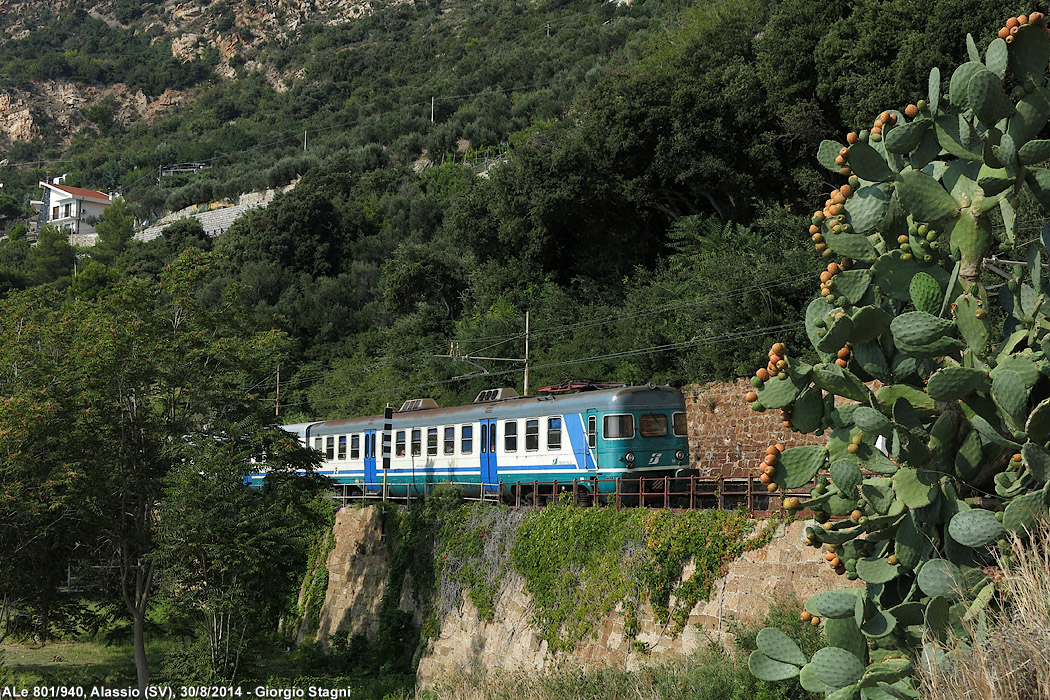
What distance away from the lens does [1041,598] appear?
4148 millimetres

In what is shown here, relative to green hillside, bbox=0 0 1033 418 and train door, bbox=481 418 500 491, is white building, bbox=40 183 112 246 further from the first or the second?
train door, bbox=481 418 500 491

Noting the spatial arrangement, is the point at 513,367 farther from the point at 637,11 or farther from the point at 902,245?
the point at 637,11

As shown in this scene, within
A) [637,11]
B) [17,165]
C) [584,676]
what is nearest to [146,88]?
[17,165]

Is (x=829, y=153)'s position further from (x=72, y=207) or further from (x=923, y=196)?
(x=72, y=207)

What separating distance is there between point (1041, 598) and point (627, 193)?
26951mm

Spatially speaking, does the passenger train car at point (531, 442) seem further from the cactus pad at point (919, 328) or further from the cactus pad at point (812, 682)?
the cactus pad at point (919, 328)

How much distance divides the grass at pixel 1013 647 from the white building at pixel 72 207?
90454mm

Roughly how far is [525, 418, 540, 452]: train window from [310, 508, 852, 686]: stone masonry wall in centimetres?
312

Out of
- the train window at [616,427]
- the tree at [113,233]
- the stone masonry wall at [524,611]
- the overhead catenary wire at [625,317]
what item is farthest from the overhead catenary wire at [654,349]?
the tree at [113,233]

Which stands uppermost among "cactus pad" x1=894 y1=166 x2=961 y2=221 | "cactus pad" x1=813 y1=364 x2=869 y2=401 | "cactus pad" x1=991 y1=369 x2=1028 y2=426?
"cactus pad" x1=894 y1=166 x2=961 y2=221

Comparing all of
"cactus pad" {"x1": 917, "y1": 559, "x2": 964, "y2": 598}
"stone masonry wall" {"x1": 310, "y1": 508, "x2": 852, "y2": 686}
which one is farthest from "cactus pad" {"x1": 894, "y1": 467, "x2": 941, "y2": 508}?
"stone masonry wall" {"x1": 310, "y1": 508, "x2": 852, "y2": 686}

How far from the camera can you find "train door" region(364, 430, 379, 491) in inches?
Answer: 1024

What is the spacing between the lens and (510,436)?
2067 centimetres

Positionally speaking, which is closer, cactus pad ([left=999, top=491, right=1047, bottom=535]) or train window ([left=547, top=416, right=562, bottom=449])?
cactus pad ([left=999, top=491, right=1047, bottom=535])
